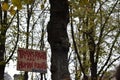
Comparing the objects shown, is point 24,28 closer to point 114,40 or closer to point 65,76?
point 114,40

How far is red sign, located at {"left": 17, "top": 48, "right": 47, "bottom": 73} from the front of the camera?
9734 millimetres

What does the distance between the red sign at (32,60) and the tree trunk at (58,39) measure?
2589 millimetres

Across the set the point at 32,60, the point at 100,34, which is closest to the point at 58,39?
the point at 32,60

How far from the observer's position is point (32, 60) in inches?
400

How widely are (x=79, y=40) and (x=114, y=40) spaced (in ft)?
10.8

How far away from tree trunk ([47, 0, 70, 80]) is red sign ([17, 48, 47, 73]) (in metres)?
2.59

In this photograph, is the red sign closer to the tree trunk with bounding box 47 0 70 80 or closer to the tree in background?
the tree trunk with bounding box 47 0 70 80

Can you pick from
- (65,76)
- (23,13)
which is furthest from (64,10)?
(23,13)

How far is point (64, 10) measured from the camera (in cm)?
727

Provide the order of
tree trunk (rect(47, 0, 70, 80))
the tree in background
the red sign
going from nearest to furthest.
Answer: tree trunk (rect(47, 0, 70, 80)) → the red sign → the tree in background

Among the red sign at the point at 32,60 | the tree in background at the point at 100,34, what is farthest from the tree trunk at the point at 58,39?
the tree in background at the point at 100,34

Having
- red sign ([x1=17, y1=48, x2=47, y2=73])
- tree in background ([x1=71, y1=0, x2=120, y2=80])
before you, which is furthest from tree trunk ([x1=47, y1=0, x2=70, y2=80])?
tree in background ([x1=71, y1=0, x2=120, y2=80])

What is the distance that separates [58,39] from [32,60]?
3134 mm

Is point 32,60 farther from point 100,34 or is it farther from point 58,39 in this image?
point 100,34
